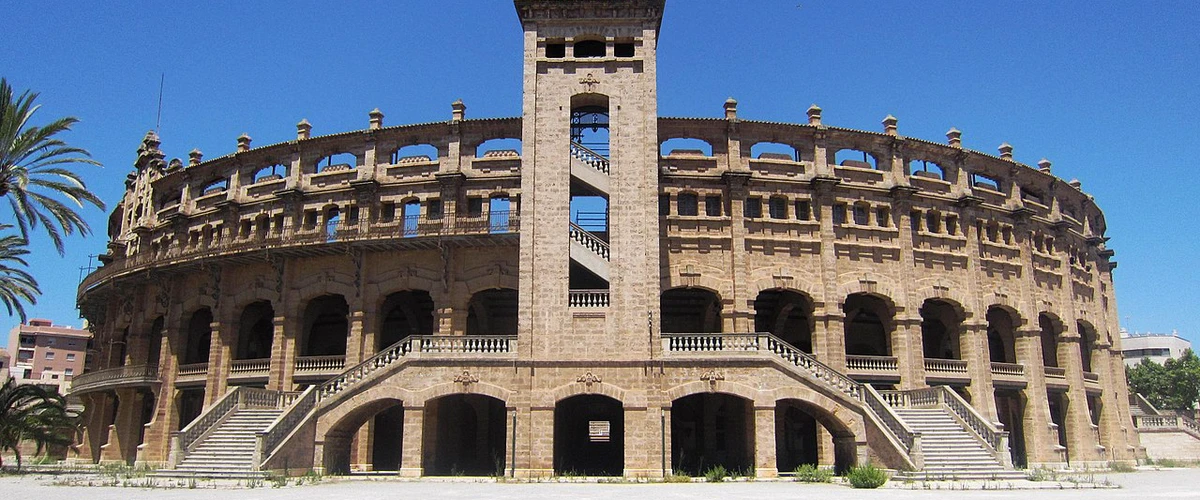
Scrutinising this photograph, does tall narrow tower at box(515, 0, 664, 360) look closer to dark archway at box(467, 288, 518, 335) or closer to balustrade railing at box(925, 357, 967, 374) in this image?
dark archway at box(467, 288, 518, 335)

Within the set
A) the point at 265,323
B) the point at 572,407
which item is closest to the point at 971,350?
the point at 572,407

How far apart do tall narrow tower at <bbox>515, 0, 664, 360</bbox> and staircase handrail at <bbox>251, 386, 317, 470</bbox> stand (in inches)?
295

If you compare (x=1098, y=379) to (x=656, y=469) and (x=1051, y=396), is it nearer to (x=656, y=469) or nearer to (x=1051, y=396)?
(x=1051, y=396)

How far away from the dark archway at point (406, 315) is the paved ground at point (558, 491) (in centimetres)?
1357

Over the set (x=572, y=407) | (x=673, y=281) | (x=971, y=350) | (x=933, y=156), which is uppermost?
(x=933, y=156)

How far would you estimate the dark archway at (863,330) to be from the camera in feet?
132

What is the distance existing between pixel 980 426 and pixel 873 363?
8.35m

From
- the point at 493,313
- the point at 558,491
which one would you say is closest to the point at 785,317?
the point at 493,313

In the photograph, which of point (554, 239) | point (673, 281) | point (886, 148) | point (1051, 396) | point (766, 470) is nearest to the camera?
point (766, 470)

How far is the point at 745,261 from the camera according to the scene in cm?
3622

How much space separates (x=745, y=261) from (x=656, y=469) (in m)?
11.5

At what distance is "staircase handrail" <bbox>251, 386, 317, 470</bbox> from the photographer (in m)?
26.5

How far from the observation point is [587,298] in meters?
29.5

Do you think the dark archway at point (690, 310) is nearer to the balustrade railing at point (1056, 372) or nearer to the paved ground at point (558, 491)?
the paved ground at point (558, 491)
